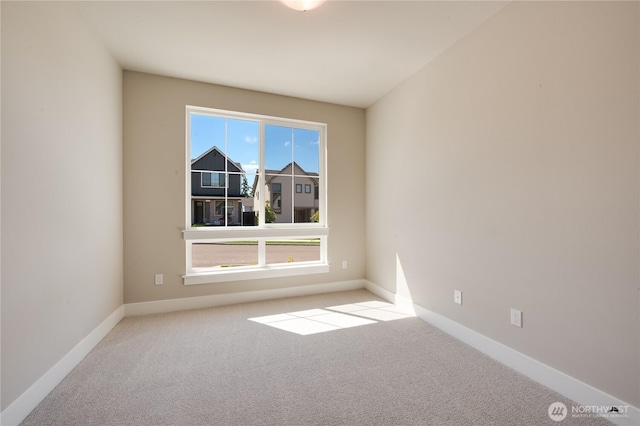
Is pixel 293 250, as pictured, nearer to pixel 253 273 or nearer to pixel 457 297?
pixel 253 273

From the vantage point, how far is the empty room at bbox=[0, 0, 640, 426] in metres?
1.50

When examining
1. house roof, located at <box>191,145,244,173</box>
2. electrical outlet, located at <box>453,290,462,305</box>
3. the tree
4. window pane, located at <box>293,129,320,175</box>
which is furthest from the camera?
window pane, located at <box>293,129,320,175</box>

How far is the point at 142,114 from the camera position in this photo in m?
2.96

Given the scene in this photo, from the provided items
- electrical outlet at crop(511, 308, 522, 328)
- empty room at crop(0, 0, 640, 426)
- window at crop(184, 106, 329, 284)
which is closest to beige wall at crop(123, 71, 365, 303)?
empty room at crop(0, 0, 640, 426)

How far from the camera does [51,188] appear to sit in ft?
5.76

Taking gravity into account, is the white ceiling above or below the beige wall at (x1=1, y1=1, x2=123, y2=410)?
above

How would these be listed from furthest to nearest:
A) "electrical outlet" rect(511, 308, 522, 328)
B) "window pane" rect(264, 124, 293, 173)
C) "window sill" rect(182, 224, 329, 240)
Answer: "window pane" rect(264, 124, 293, 173) < "window sill" rect(182, 224, 329, 240) < "electrical outlet" rect(511, 308, 522, 328)

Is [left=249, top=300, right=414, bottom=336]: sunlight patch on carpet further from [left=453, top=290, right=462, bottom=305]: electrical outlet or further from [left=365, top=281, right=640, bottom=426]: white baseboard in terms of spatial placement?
[left=453, top=290, right=462, bottom=305]: electrical outlet

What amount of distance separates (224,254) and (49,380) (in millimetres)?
1904

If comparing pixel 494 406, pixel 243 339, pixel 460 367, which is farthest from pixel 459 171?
pixel 243 339

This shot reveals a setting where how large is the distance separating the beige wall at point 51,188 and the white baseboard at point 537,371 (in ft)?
9.99

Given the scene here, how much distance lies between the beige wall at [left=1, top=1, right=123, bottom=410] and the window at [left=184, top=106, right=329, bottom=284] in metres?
0.91

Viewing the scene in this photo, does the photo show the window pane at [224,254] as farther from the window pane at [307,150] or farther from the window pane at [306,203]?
the window pane at [307,150]

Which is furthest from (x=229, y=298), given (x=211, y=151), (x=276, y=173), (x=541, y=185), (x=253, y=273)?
(x=541, y=185)
